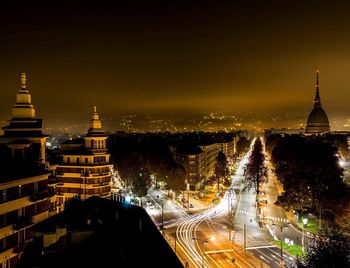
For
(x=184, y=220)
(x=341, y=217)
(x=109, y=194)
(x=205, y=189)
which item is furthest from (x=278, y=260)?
(x=205, y=189)

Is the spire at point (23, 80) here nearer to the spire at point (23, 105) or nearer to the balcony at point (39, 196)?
the spire at point (23, 105)

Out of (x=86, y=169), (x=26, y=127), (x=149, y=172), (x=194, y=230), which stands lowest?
(x=194, y=230)

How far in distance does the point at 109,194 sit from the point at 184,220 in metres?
11.5

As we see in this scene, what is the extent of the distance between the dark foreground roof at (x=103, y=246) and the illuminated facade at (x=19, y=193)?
56.3 inches

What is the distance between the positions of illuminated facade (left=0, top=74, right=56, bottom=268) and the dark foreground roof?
1.43 metres

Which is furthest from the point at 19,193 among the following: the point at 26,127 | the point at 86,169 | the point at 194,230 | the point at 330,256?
the point at 194,230

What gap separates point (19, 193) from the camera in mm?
22906

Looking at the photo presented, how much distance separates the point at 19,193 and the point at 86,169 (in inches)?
960

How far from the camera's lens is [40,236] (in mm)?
19891

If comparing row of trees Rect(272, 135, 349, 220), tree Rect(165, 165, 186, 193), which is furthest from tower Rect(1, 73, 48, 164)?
tree Rect(165, 165, 186, 193)

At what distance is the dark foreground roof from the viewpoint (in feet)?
51.6

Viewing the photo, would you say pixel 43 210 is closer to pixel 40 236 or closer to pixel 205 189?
pixel 40 236

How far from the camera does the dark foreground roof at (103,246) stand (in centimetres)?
1574

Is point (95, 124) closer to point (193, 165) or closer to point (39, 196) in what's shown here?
point (39, 196)
